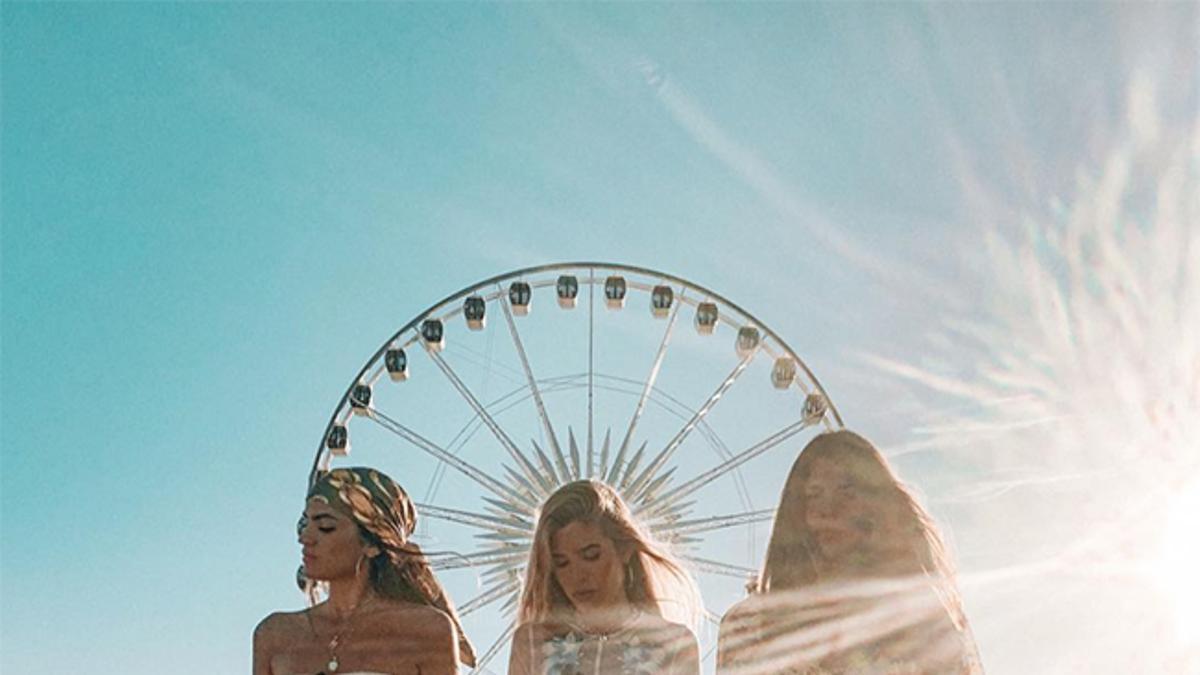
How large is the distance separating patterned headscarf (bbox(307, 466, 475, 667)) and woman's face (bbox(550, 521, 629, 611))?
0.49 meters

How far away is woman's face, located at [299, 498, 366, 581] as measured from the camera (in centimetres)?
498

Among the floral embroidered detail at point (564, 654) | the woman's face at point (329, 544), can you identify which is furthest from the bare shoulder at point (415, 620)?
the floral embroidered detail at point (564, 654)

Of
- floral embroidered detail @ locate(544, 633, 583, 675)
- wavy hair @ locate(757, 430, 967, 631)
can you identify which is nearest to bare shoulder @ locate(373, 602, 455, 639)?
floral embroidered detail @ locate(544, 633, 583, 675)

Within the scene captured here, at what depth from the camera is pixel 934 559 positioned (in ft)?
14.5

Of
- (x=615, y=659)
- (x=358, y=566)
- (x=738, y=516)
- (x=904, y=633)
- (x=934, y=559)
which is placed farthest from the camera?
(x=738, y=516)

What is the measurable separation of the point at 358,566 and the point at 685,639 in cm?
122

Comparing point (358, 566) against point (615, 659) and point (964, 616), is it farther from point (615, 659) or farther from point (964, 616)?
point (964, 616)

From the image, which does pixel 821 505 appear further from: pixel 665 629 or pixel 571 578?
pixel 571 578

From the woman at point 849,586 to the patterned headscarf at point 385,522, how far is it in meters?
1.25

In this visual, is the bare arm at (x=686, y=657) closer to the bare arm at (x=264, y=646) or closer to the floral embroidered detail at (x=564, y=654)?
the floral embroidered detail at (x=564, y=654)

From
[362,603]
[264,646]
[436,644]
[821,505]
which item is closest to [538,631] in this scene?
[436,644]

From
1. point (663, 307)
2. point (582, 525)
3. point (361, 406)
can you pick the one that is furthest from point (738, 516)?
point (582, 525)

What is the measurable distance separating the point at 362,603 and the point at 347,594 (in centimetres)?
6

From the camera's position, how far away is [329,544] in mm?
5000
